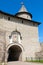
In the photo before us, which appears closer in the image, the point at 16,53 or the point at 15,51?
the point at 16,53

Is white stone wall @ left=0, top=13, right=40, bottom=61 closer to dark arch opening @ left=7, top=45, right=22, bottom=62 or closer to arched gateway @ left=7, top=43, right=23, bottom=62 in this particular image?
arched gateway @ left=7, top=43, right=23, bottom=62

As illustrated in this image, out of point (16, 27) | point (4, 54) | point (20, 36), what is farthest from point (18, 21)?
point (4, 54)

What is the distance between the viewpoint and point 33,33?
21.8 m

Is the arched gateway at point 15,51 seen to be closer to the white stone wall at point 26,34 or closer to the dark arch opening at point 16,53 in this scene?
the dark arch opening at point 16,53

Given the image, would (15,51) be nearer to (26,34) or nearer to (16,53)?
(16,53)

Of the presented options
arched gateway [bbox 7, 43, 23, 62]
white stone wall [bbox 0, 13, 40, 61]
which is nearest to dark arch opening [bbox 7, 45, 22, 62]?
arched gateway [bbox 7, 43, 23, 62]

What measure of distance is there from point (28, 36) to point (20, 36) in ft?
5.79

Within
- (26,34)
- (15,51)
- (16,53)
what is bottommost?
(16,53)

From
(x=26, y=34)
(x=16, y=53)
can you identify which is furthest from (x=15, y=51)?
(x=26, y=34)

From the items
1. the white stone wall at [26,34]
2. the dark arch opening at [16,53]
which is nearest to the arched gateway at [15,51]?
the dark arch opening at [16,53]

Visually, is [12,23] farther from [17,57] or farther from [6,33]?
[17,57]

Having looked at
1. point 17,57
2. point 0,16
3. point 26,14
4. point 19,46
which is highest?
point 26,14

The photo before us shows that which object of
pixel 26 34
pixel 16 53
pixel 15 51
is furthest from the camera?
pixel 15 51

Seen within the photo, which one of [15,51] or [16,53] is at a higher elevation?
[15,51]
